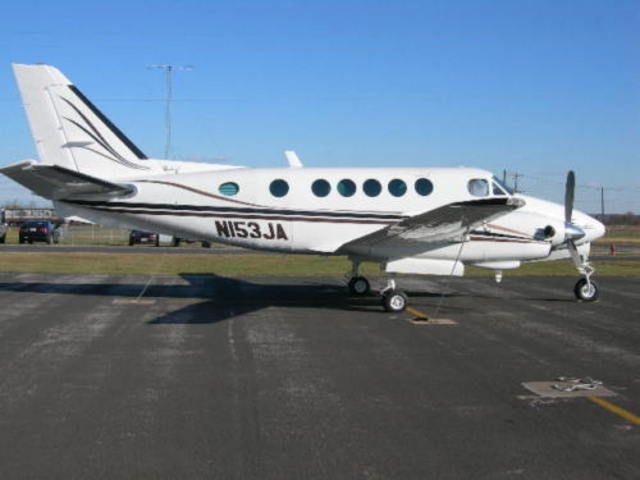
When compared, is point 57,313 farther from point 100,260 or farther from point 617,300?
point 100,260

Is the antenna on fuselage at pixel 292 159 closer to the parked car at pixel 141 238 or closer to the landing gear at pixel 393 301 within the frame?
the landing gear at pixel 393 301

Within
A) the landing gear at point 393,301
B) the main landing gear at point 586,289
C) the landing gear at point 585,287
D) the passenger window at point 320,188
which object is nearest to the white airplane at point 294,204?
the passenger window at point 320,188

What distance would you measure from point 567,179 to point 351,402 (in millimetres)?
11539

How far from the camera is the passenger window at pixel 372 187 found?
16.1 m

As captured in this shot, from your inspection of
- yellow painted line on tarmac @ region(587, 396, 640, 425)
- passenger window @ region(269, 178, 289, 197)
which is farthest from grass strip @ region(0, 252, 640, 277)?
yellow painted line on tarmac @ region(587, 396, 640, 425)

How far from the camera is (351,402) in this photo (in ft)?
24.8

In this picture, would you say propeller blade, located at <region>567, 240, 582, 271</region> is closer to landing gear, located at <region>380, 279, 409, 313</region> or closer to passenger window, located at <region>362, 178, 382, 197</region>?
landing gear, located at <region>380, 279, 409, 313</region>

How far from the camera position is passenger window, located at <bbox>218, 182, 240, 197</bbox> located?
16094 mm

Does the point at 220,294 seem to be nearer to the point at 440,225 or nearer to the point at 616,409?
the point at 440,225

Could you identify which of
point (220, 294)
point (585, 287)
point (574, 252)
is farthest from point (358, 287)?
point (585, 287)

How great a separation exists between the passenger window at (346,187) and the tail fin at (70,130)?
463 centimetres

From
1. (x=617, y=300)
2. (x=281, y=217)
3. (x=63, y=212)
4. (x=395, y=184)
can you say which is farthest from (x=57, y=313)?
(x=617, y=300)

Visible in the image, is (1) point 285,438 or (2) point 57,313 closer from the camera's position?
(1) point 285,438

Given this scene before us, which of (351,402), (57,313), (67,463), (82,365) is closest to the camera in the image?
(67,463)
